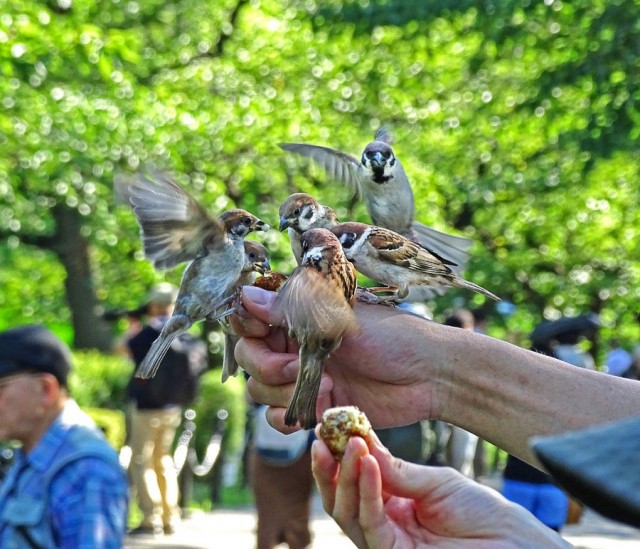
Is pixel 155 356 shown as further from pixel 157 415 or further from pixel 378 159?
pixel 157 415

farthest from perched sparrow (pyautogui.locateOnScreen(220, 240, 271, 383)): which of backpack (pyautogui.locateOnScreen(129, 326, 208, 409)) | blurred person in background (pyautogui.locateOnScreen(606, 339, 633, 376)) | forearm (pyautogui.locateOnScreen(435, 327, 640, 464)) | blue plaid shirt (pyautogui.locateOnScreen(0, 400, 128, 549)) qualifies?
blurred person in background (pyautogui.locateOnScreen(606, 339, 633, 376))

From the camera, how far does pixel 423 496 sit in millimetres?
2422

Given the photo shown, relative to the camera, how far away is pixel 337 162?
12.5 feet

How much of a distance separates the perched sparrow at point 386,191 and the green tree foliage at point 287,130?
15.2ft

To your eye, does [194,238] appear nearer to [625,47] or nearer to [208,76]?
[625,47]

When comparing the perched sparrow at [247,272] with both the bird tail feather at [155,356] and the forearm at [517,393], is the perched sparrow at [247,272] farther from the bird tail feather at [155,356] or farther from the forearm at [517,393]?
the forearm at [517,393]

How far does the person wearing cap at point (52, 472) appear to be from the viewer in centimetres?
427

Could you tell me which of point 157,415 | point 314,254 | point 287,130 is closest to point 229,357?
point 314,254

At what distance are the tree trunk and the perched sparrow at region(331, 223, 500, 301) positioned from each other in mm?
16952

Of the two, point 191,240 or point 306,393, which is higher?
point 191,240

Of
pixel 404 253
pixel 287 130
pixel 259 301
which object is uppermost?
pixel 287 130

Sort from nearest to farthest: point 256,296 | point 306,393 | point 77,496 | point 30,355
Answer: point 306,393 → point 256,296 → point 77,496 → point 30,355

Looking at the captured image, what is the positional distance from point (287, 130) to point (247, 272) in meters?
14.7

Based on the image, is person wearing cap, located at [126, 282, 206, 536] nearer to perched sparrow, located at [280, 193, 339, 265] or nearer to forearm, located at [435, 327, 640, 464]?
perched sparrow, located at [280, 193, 339, 265]
